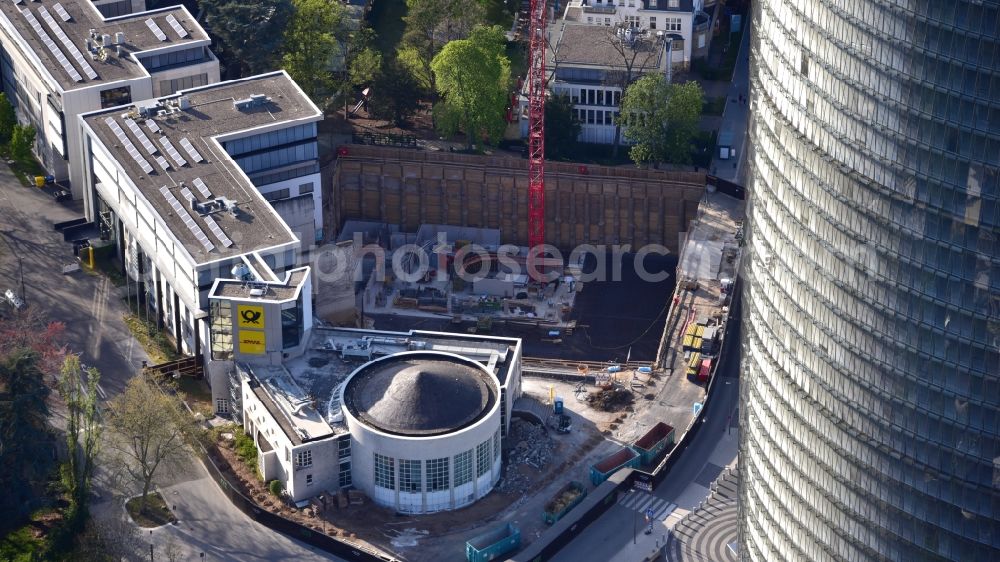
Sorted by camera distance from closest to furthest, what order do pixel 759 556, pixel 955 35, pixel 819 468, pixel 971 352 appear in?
pixel 955 35 < pixel 971 352 < pixel 819 468 < pixel 759 556

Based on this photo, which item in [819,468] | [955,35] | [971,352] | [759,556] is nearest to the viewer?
[955,35]

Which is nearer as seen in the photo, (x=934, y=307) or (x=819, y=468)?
(x=934, y=307)

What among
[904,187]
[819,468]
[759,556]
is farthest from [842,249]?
[759,556]

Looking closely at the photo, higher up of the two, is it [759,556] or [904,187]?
[904,187]

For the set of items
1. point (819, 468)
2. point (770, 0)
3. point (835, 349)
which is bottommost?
point (819, 468)

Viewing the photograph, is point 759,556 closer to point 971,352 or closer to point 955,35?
point 971,352

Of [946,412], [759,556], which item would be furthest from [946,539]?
[759,556]
